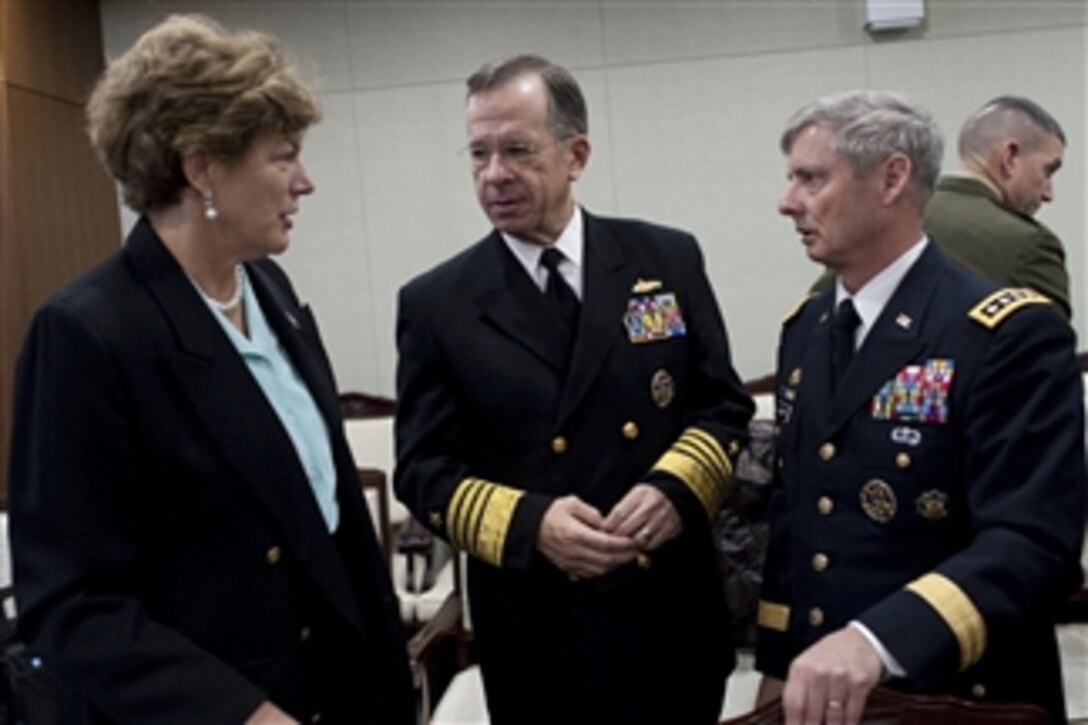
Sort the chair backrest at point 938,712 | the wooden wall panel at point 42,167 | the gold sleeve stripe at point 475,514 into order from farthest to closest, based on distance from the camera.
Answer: the wooden wall panel at point 42,167
the gold sleeve stripe at point 475,514
the chair backrest at point 938,712

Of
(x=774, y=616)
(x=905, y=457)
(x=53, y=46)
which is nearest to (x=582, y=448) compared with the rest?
(x=774, y=616)

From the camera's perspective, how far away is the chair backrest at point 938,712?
1.33 m

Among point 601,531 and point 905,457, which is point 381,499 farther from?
point 905,457

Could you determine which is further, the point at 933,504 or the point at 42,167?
the point at 42,167

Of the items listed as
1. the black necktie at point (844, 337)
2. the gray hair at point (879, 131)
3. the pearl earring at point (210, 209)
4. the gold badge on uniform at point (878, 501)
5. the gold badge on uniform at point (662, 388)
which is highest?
the gray hair at point (879, 131)

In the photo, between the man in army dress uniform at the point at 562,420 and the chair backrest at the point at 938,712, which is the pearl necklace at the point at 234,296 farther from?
the chair backrest at the point at 938,712

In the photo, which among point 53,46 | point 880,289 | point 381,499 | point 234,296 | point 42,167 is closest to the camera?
point 234,296

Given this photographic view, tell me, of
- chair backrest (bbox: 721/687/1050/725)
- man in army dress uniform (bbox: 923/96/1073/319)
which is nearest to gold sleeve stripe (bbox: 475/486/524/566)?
chair backrest (bbox: 721/687/1050/725)

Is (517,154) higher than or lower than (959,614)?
higher

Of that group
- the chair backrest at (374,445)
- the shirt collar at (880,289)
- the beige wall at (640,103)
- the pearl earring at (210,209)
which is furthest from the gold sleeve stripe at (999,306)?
the beige wall at (640,103)

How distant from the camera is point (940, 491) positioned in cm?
153

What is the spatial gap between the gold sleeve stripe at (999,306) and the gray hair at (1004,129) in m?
1.89

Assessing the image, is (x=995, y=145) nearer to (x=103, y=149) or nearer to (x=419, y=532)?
(x=419, y=532)

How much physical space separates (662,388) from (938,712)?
705 mm
